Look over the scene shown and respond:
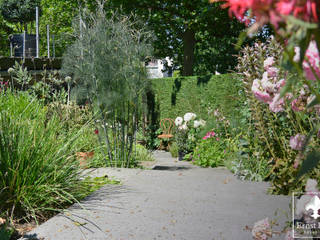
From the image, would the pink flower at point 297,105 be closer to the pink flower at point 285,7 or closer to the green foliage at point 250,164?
the pink flower at point 285,7

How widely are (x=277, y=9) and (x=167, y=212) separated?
2.55m

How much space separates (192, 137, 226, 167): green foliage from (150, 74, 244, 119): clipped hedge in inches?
38.0

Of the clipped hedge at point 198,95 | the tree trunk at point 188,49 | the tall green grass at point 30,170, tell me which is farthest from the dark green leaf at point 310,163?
the tree trunk at point 188,49

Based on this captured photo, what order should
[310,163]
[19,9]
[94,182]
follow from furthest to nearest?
1. [19,9]
2. [94,182]
3. [310,163]

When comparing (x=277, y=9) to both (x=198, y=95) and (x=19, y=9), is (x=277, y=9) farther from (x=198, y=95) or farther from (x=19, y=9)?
(x=19, y=9)

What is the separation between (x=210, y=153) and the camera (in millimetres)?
6848

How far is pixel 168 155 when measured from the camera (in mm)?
9375

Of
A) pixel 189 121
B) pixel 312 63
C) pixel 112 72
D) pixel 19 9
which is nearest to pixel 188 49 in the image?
pixel 189 121

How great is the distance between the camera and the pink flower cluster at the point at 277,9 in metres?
0.68

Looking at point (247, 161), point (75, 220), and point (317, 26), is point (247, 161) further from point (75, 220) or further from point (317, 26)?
point (317, 26)

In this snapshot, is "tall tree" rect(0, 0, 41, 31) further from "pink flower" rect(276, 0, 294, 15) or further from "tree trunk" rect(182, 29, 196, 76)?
"pink flower" rect(276, 0, 294, 15)

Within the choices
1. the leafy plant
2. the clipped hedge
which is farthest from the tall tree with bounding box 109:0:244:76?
the leafy plant

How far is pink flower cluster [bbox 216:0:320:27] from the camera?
679mm

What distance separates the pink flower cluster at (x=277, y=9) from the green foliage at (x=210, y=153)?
6046 mm
